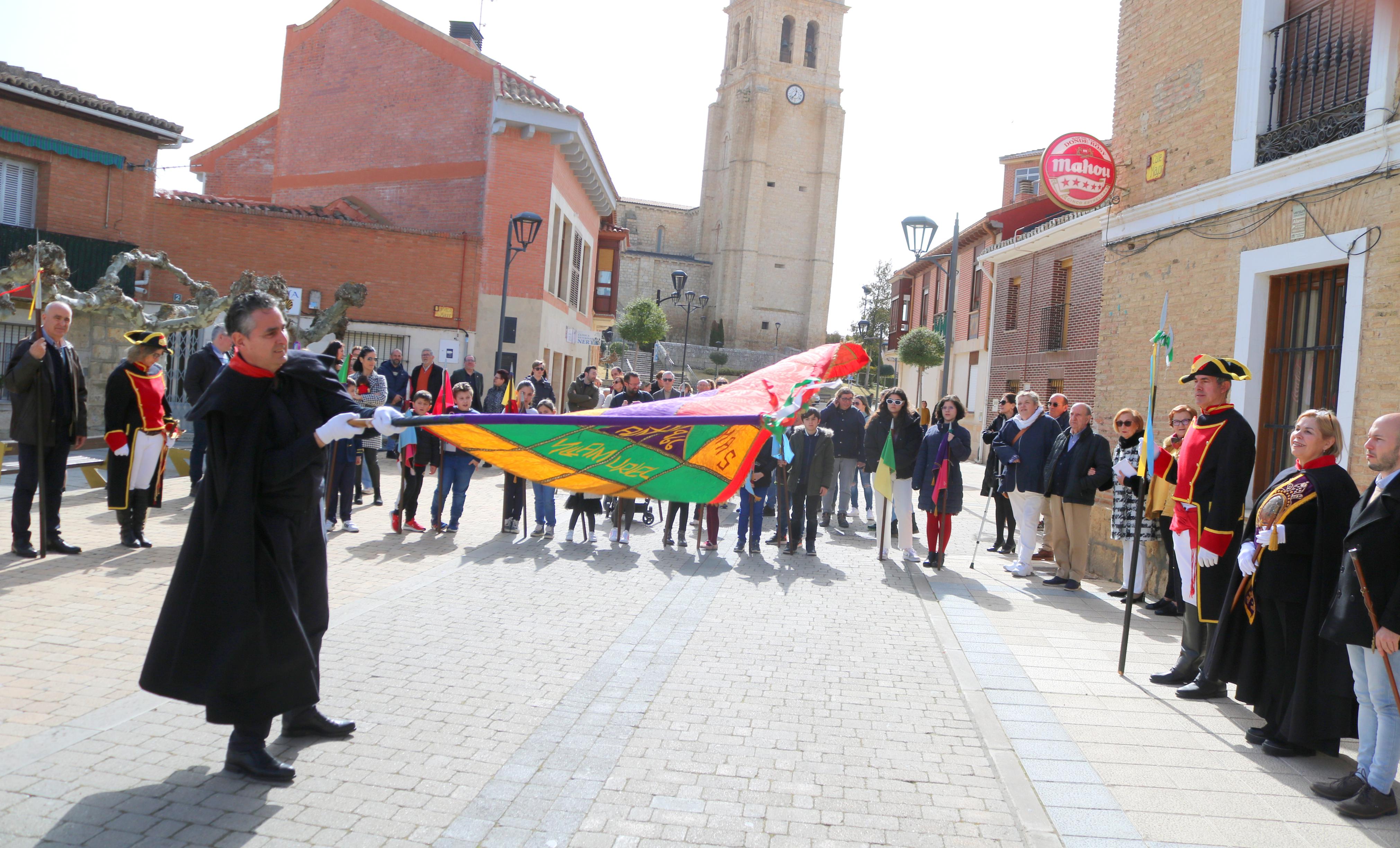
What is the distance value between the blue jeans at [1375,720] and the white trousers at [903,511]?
6528 millimetres

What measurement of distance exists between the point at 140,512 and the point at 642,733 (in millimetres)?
5933

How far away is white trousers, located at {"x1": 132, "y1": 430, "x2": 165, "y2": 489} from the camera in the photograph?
8484 mm

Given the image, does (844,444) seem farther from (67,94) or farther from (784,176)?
(784,176)

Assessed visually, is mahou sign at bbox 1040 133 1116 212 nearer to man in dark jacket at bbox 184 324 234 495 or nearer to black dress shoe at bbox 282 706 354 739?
man in dark jacket at bbox 184 324 234 495

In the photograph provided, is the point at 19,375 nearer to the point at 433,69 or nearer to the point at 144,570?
the point at 144,570

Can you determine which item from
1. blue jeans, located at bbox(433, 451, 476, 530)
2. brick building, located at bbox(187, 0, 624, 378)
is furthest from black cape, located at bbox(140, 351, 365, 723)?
brick building, located at bbox(187, 0, 624, 378)

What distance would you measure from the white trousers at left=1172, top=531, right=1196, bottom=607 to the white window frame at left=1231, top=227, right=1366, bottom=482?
179 centimetres

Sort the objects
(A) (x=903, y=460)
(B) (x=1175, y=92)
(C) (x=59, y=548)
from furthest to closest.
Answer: (A) (x=903, y=460)
(B) (x=1175, y=92)
(C) (x=59, y=548)

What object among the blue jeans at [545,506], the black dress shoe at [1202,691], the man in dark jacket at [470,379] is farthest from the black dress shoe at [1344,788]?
the man in dark jacket at [470,379]

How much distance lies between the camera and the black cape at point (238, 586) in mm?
3986

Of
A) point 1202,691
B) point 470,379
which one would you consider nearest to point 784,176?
point 470,379

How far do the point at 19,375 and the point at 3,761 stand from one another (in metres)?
4.95

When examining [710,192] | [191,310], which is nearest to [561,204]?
[191,310]

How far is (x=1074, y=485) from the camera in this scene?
9945 millimetres
